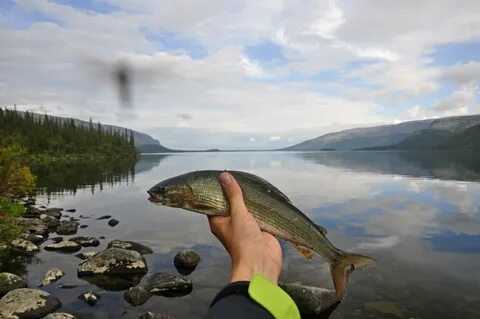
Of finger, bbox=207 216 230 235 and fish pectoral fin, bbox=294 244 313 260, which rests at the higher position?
finger, bbox=207 216 230 235

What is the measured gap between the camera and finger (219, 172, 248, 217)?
3.90m

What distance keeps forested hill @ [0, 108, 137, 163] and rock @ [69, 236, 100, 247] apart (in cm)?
9631

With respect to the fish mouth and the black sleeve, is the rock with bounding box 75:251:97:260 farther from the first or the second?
the black sleeve

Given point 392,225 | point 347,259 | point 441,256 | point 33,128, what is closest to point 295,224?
point 347,259

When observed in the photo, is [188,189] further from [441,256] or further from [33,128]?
[33,128]

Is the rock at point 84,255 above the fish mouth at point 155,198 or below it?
below

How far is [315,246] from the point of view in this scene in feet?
17.4

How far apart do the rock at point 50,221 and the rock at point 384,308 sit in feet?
88.6

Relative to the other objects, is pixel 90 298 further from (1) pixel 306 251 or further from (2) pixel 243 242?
(2) pixel 243 242

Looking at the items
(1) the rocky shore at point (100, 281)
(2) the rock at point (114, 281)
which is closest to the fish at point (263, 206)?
(1) the rocky shore at point (100, 281)

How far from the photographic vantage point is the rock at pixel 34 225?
2838cm

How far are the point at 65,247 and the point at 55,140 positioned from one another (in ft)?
416

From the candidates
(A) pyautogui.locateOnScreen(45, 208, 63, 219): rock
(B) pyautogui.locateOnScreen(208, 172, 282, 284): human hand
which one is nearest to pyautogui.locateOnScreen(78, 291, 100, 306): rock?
(B) pyautogui.locateOnScreen(208, 172, 282, 284): human hand

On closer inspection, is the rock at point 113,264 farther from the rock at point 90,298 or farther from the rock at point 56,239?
the rock at point 56,239
